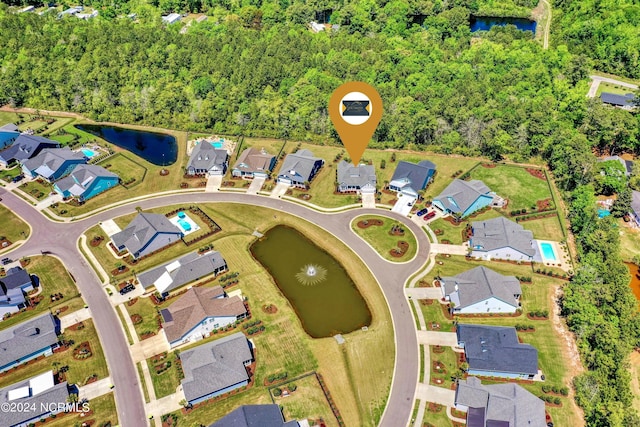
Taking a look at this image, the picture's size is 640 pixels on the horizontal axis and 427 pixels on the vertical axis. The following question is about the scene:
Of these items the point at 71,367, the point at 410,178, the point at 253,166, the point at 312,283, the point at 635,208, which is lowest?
the point at 71,367

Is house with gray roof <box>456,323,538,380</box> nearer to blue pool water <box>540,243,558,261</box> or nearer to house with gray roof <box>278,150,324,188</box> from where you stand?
blue pool water <box>540,243,558,261</box>

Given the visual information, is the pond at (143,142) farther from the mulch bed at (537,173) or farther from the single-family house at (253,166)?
the mulch bed at (537,173)

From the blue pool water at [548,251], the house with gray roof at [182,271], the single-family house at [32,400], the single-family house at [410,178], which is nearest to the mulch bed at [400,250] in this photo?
the single-family house at [410,178]

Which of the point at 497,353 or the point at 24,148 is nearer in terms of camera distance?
the point at 497,353

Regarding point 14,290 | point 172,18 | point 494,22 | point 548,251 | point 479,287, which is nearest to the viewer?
point 479,287

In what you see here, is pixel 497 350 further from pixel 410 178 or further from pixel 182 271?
pixel 182 271

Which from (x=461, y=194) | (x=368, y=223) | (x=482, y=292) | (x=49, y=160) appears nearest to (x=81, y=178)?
(x=49, y=160)

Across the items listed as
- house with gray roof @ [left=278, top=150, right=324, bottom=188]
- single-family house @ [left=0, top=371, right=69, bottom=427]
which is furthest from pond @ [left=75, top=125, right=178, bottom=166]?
single-family house @ [left=0, top=371, right=69, bottom=427]
